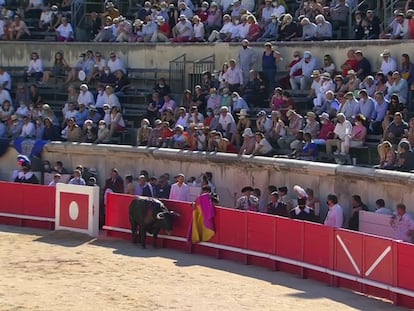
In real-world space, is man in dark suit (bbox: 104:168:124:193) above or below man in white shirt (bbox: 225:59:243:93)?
below

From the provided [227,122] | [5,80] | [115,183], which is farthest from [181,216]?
[5,80]

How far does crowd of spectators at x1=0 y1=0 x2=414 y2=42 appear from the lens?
23812 millimetres

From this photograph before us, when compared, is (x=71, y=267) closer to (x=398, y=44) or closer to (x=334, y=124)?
(x=334, y=124)

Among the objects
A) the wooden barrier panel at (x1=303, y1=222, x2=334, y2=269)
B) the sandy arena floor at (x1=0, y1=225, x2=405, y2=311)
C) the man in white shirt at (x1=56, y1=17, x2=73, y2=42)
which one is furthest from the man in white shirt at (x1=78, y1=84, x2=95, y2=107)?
the wooden barrier panel at (x1=303, y1=222, x2=334, y2=269)

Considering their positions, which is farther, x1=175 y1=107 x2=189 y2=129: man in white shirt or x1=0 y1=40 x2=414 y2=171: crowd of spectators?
x1=175 y1=107 x2=189 y2=129: man in white shirt

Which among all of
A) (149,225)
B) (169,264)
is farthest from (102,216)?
(169,264)

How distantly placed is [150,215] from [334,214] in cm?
396

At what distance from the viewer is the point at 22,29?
30.6 metres

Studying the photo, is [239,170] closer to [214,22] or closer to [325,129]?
[325,129]

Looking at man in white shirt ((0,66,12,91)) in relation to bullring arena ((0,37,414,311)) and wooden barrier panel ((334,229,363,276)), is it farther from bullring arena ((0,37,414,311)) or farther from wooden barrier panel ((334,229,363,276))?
wooden barrier panel ((334,229,363,276))

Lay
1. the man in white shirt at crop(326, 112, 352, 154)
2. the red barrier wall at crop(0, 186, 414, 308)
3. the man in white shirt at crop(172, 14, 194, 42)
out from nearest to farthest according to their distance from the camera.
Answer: the red barrier wall at crop(0, 186, 414, 308) < the man in white shirt at crop(326, 112, 352, 154) < the man in white shirt at crop(172, 14, 194, 42)

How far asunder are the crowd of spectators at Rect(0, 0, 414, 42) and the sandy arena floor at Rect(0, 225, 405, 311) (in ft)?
18.8

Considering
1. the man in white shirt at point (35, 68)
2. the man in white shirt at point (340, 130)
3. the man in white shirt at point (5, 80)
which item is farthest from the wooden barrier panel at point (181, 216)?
the man in white shirt at point (35, 68)

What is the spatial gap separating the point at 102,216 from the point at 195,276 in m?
5.00
